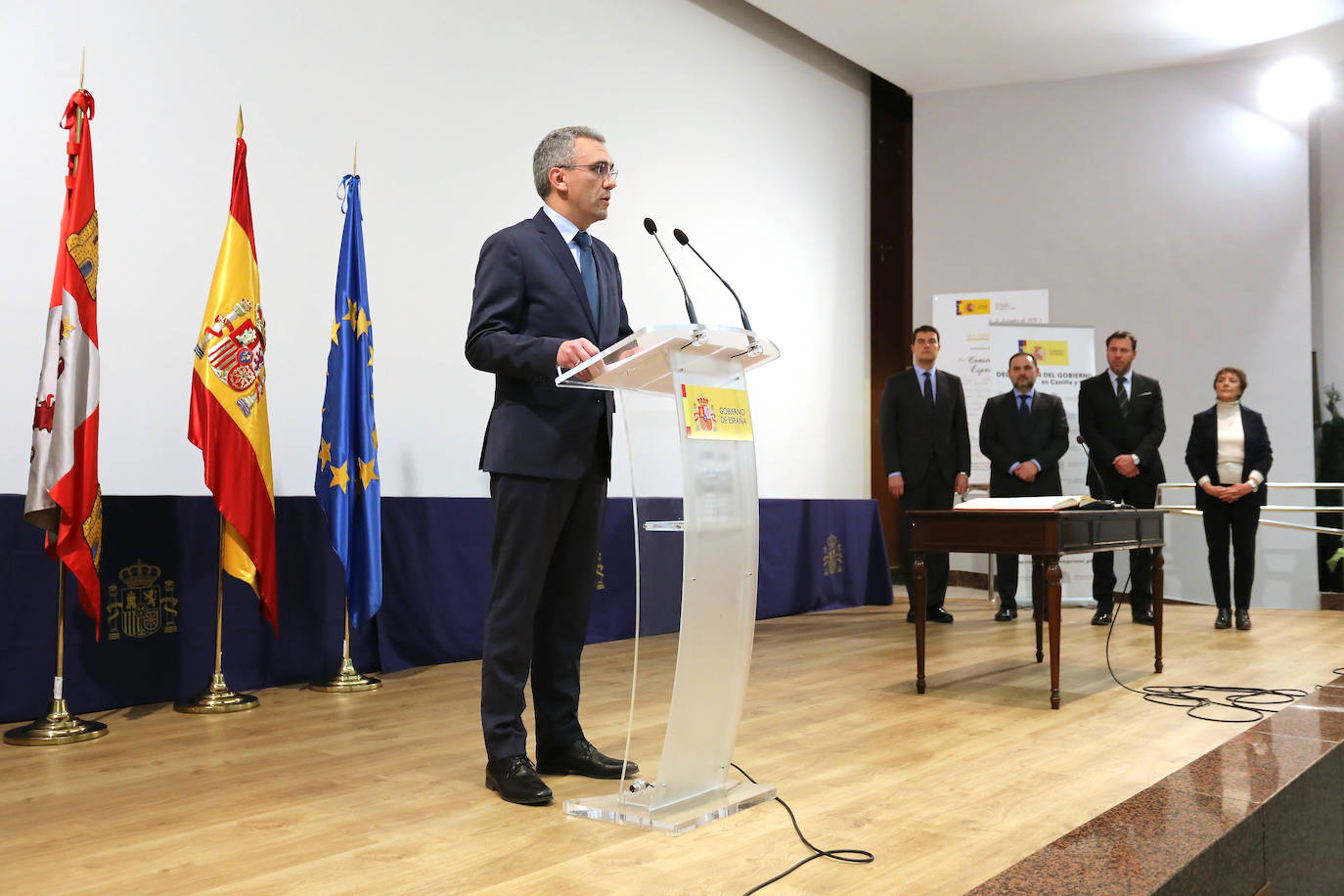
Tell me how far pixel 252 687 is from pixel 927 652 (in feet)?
9.09

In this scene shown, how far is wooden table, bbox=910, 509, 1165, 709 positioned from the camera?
11.9 feet

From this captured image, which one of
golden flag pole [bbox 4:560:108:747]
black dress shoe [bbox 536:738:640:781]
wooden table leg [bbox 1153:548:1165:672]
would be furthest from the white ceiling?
black dress shoe [bbox 536:738:640:781]

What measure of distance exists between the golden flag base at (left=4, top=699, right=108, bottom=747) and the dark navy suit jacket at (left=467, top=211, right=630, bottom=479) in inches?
62.6

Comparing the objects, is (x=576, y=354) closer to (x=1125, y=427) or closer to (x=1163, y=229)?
(x=1125, y=427)

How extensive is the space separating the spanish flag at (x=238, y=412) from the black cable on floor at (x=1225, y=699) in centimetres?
295

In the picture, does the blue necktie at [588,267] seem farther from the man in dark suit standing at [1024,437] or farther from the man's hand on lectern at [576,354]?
the man in dark suit standing at [1024,437]

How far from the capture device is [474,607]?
471cm

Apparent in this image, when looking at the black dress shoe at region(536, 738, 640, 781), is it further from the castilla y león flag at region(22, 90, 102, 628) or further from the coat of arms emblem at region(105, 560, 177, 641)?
the coat of arms emblem at region(105, 560, 177, 641)

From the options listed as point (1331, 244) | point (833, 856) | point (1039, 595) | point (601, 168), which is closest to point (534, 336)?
point (601, 168)

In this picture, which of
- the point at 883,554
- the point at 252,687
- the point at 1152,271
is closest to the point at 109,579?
the point at 252,687

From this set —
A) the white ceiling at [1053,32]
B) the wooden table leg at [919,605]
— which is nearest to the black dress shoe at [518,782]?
the wooden table leg at [919,605]

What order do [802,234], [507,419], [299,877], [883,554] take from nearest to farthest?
[299,877] < [507,419] < [883,554] < [802,234]

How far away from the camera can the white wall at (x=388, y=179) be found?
402cm

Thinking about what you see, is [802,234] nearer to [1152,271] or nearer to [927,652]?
[1152,271]
